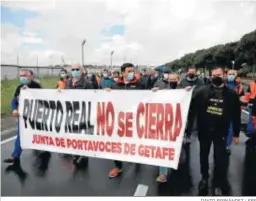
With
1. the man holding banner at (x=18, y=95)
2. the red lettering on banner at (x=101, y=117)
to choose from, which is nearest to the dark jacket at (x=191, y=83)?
the red lettering on banner at (x=101, y=117)

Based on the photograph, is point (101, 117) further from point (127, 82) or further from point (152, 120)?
point (152, 120)

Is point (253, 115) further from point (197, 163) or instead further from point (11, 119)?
point (11, 119)

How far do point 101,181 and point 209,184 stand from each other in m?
1.68

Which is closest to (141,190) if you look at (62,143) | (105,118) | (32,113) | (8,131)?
(105,118)

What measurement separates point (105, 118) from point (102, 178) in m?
0.99

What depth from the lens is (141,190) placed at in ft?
15.2

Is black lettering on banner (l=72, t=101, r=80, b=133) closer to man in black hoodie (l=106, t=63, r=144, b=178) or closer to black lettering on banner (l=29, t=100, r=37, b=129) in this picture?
man in black hoodie (l=106, t=63, r=144, b=178)

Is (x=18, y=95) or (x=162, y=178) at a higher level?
(x=18, y=95)

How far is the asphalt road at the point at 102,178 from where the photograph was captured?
15.1ft

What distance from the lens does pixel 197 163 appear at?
5.93 m

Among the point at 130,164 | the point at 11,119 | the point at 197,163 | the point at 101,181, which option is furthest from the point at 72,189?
the point at 11,119

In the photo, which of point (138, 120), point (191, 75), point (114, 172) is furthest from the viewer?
point (191, 75)

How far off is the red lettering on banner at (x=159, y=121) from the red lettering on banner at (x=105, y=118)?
442mm

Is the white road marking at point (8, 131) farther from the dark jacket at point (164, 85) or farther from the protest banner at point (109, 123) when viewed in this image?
the dark jacket at point (164, 85)
